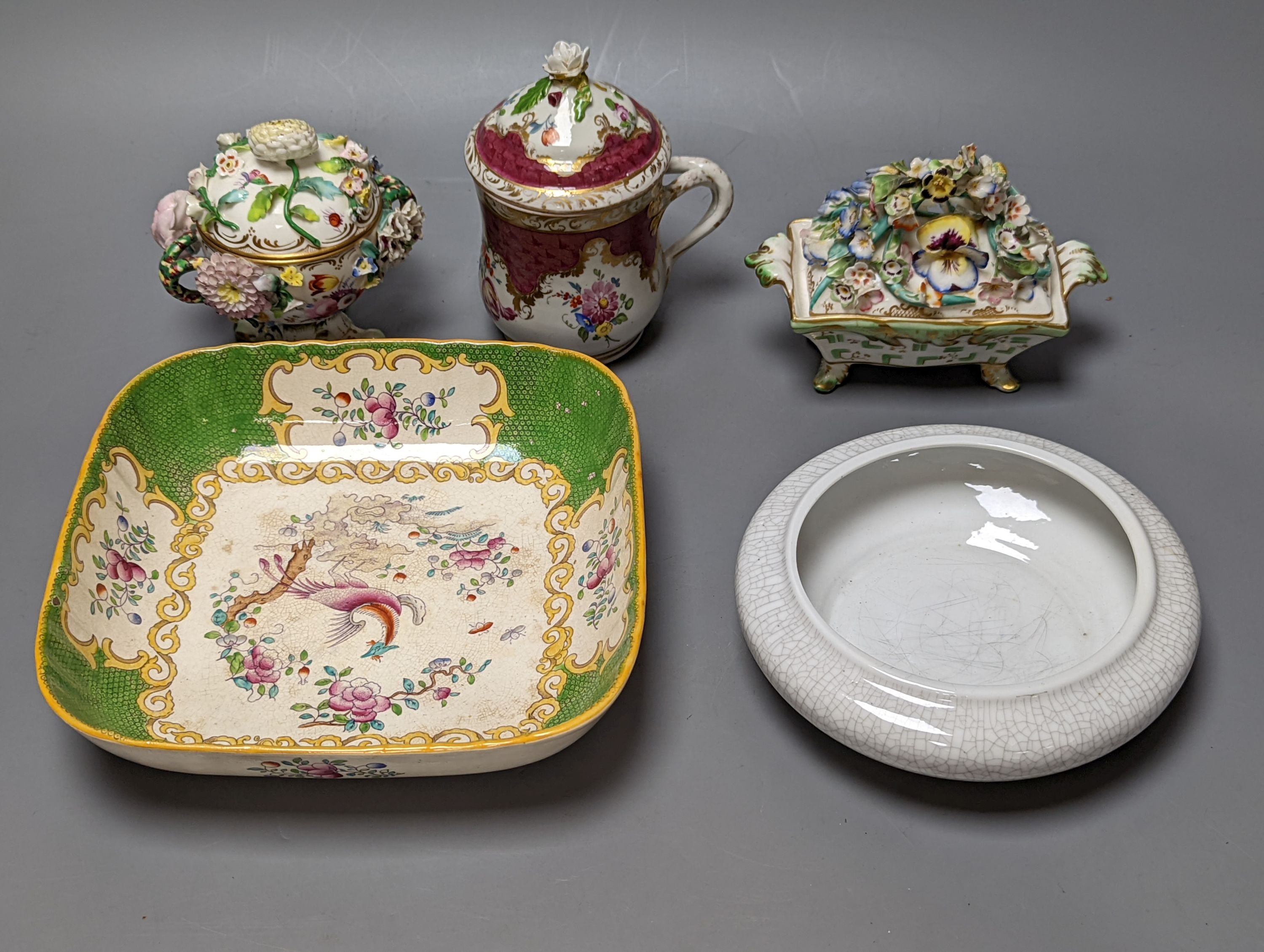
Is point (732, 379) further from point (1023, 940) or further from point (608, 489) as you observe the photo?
→ point (1023, 940)

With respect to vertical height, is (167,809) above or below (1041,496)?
below

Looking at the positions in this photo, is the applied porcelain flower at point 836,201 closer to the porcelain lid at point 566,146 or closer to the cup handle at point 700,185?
the cup handle at point 700,185

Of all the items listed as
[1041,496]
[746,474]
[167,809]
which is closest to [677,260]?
[746,474]

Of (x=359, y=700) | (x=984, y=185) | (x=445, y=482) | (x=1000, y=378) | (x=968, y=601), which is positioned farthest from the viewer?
(x=1000, y=378)

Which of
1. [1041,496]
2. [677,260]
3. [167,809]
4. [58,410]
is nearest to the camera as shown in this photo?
A: [167,809]

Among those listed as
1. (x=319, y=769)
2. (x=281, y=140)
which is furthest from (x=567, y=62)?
(x=319, y=769)

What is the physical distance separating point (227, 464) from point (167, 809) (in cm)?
66

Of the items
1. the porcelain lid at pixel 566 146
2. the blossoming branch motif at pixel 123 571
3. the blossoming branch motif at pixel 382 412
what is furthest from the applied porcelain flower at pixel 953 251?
the blossoming branch motif at pixel 123 571

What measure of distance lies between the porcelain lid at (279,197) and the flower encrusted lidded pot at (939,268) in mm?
763

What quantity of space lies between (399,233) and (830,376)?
0.85 meters

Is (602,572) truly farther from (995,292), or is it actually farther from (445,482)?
(995,292)

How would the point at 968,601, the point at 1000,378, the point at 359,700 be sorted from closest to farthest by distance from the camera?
the point at 359,700 < the point at 968,601 < the point at 1000,378

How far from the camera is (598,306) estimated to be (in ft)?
6.91

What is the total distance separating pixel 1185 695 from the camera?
5.72 feet
